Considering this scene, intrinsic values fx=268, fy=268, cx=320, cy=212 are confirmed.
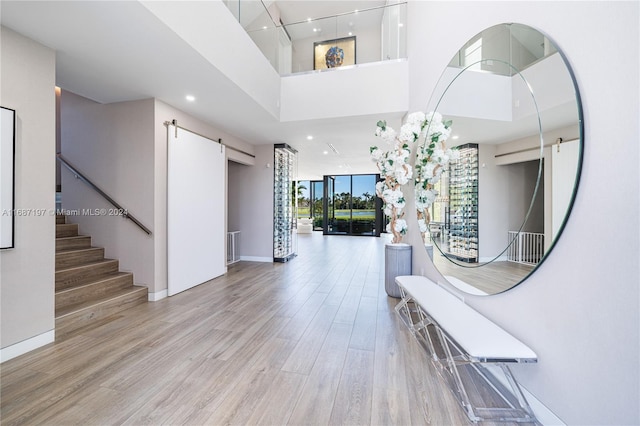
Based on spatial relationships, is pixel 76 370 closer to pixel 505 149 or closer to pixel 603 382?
pixel 603 382

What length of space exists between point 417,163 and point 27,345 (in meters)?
4.36

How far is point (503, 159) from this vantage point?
2061 mm

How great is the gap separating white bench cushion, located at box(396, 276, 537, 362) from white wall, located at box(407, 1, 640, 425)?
12 cm

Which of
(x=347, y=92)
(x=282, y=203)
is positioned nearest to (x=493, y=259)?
(x=347, y=92)

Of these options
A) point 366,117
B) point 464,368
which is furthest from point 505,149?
point 366,117

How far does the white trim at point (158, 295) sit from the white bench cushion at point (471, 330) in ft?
10.9

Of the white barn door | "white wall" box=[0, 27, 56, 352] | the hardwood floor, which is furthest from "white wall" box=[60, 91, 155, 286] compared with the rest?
"white wall" box=[0, 27, 56, 352]

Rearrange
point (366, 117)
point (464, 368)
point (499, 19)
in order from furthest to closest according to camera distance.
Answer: point (366, 117) < point (464, 368) < point (499, 19)

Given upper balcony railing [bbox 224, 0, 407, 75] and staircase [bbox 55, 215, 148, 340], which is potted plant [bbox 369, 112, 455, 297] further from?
staircase [bbox 55, 215, 148, 340]

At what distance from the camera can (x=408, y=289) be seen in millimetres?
2676

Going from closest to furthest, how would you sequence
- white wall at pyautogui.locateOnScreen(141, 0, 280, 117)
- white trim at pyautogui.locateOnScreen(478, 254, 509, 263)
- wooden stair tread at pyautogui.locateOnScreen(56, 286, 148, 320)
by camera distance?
1. white trim at pyautogui.locateOnScreen(478, 254, 509, 263)
2. white wall at pyautogui.locateOnScreen(141, 0, 280, 117)
3. wooden stair tread at pyautogui.locateOnScreen(56, 286, 148, 320)

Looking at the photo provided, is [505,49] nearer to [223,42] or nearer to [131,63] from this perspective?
[223,42]

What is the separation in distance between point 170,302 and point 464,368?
11.4 ft

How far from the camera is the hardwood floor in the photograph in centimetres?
161
